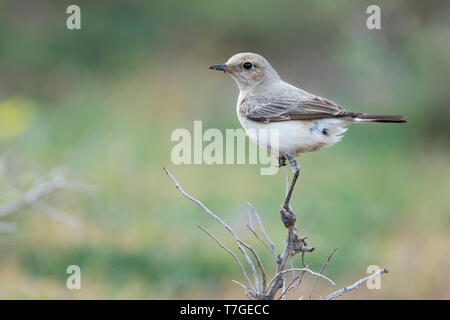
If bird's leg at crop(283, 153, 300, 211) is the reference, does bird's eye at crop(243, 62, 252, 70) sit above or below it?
above

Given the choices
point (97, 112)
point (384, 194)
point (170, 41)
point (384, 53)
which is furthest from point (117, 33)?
point (384, 194)

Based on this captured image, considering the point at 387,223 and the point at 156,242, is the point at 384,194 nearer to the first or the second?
the point at 387,223

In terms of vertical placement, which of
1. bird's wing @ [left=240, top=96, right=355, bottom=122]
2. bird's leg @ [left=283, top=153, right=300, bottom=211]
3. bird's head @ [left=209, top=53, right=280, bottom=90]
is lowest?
bird's leg @ [left=283, top=153, right=300, bottom=211]

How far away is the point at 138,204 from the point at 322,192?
2.52 metres

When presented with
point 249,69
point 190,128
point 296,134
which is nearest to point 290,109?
point 296,134

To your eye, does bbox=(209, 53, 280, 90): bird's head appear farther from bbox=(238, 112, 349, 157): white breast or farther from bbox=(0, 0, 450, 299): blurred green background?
bbox=(0, 0, 450, 299): blurred green background

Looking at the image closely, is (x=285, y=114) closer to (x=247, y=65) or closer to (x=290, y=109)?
(x=290, y=109)

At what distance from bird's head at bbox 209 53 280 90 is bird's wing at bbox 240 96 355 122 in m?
0.19

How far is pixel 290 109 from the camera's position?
14.9 ft

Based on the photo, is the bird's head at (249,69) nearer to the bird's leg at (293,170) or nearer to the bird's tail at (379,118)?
the bird's tail at (379,118)

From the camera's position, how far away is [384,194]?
29.7 feet

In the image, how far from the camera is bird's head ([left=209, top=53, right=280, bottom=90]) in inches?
183

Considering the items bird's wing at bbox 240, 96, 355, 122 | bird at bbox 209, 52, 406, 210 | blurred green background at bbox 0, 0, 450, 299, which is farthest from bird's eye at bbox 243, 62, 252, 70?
blurred green background at bbox 0, 0, 450, 299

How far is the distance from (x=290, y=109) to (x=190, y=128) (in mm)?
6673
